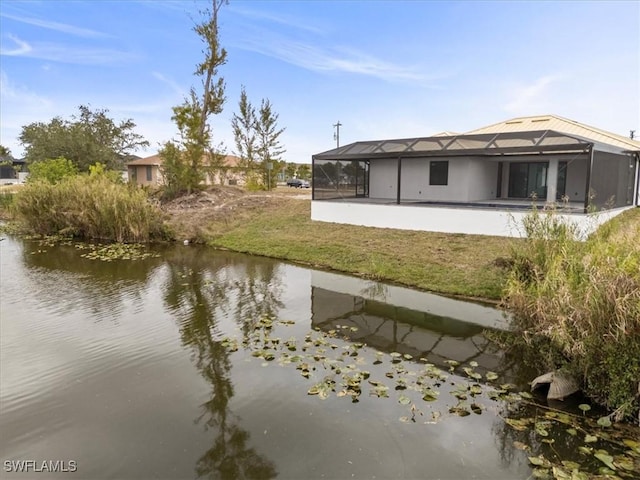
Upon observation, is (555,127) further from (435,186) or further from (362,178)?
(362,178)

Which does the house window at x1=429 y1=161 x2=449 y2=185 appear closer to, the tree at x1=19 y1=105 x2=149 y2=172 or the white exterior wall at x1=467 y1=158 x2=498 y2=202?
the white exterior wall at x1=467 y1=158 x2=498 y2=202

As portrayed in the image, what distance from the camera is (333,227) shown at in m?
14.6

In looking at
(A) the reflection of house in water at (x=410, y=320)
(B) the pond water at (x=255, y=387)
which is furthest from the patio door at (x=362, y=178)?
(B) the pond water at (x=255, y=387)

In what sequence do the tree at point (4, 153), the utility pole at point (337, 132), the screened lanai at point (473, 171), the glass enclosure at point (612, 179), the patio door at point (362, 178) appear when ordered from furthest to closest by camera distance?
the tree at point (4, 153)
the utility pole at point (337, 132)
the patio door at point (362, 178)
the screened lanai at point (473, 171)
the glass enclosure at point (612, 179)

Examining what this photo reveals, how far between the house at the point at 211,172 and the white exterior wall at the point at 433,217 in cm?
917

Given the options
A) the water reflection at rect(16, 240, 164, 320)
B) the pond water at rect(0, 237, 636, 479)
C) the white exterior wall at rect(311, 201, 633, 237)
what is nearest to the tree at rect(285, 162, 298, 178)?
the white exterior wall at rect(311, 201, 633, 237)

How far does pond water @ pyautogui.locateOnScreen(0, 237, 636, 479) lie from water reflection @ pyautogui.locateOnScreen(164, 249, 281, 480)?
0.9 inches

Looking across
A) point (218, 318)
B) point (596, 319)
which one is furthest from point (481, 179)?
point (596, 319)

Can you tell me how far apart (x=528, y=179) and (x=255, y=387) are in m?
17.6

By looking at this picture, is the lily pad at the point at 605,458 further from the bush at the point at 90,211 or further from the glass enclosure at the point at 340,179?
the bush at the point at 90,211

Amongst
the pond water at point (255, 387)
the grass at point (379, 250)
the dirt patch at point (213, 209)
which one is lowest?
the pond water at point (255, 387)

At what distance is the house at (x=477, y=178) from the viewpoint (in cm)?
1246

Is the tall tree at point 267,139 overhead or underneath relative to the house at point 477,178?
overhead

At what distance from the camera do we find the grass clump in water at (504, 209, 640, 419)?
155 inches
